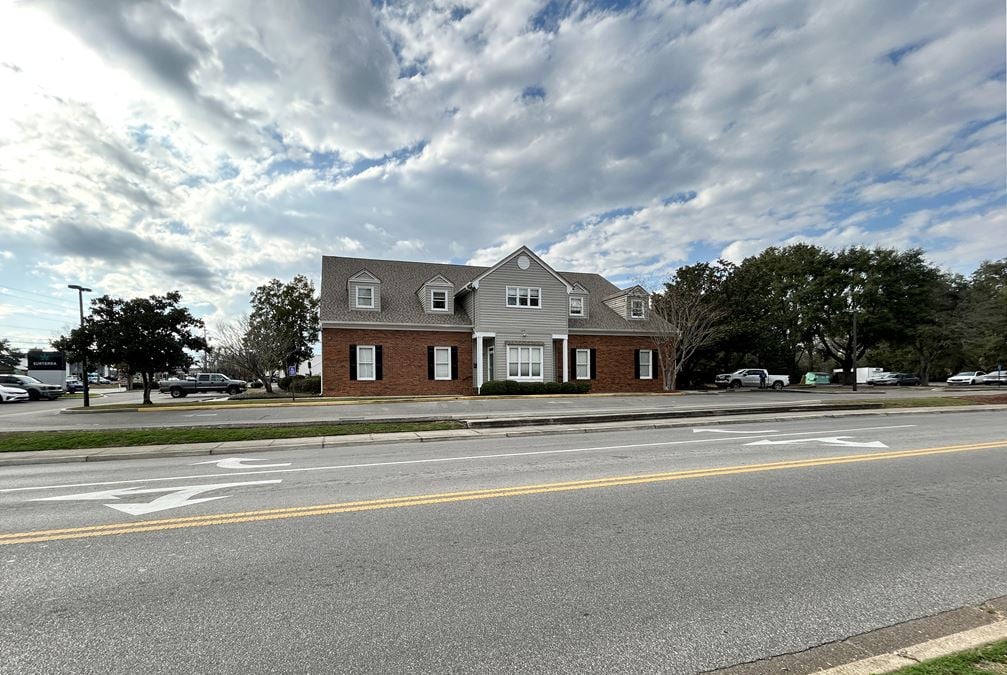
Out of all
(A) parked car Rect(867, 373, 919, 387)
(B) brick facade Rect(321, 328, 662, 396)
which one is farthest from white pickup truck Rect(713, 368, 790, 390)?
(A) parked car Rect(867, 373, 919, 387)

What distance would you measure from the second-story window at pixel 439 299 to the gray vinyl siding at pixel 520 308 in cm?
233

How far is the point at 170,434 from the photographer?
43.2ft

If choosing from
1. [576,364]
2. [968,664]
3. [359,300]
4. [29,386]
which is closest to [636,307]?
[576,364]

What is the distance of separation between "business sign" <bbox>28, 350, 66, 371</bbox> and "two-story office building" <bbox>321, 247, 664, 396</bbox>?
88.3ft

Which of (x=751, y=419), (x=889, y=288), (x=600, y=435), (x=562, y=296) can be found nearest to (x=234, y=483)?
(x=600, y=435)

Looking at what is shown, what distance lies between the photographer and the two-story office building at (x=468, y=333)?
28266 millimetres

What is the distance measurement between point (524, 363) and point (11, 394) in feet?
104

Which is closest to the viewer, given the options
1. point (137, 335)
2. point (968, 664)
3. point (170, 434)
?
point (968, 664)

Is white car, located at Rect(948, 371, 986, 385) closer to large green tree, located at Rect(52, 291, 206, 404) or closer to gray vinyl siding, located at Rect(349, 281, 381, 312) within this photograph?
gray vinyl siding, located at Rect(349, 281, 381, 312)

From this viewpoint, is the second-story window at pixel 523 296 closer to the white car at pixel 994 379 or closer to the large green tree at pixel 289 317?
the large green tree at pixel 289 317

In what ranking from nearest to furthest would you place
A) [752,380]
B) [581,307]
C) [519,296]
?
[519,296], [581,307], [752,380]

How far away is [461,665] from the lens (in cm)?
294

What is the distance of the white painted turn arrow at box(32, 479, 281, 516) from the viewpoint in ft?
20.5

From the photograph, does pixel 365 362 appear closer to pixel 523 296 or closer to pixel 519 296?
pixel 519 296
